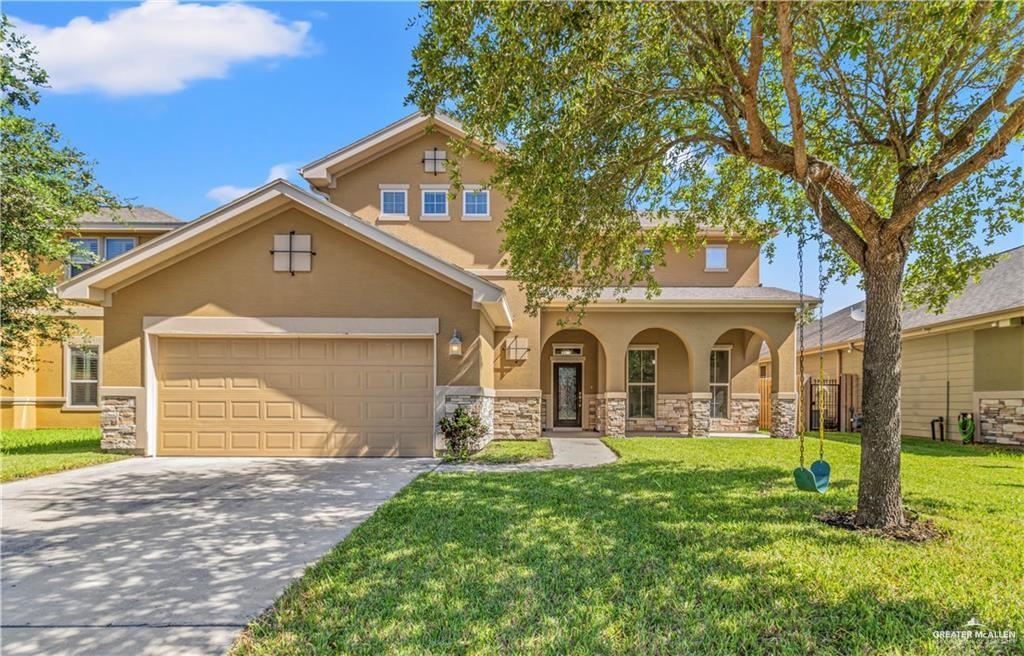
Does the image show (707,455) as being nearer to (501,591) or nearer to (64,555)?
(501,591)

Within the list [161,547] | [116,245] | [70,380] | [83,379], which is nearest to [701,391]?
[161,547]

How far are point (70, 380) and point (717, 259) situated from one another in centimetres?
1987

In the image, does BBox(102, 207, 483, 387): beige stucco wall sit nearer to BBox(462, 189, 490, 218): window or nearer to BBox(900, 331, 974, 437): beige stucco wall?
BBox(462, 189, 490, 218): window

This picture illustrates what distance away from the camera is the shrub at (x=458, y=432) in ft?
33.8

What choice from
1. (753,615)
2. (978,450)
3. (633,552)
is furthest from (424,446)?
(978,450)

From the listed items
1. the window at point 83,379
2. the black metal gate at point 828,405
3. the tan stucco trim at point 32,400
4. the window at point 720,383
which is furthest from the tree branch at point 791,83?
the tan stucco trim at point 32,400

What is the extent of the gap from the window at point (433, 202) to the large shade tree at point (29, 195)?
24.4ft

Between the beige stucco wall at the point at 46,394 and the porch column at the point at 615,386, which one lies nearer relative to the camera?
the porch column at the point at 615,386

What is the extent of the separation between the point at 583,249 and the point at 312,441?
6.37 meters

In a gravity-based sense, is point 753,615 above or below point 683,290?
below

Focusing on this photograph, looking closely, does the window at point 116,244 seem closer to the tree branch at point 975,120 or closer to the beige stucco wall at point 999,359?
the tree branch at point 975,120

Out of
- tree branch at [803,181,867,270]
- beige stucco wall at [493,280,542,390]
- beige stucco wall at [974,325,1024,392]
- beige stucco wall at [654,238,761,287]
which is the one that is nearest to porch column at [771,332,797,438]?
beige stucco wall at [654,238,761,287]

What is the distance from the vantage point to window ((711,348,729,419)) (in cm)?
1666

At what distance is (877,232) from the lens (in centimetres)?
591
